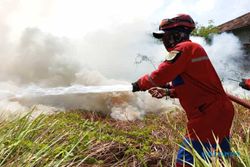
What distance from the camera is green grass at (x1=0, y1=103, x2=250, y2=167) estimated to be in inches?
150

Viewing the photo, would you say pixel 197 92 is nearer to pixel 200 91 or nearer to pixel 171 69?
pixel 200 91

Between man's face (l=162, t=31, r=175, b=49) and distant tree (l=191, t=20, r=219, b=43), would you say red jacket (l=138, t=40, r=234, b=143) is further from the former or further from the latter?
distant tree (l=191, t=20, r=219, b=43)

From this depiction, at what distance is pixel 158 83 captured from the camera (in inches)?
162

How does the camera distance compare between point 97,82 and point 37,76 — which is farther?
point 37,76

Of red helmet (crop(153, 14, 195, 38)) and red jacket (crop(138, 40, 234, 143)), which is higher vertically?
red helmet (crop(153, 14, 195, 38))

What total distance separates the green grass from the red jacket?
322 mm

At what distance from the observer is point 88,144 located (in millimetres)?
4914

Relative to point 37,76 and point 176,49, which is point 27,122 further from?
point 37,76

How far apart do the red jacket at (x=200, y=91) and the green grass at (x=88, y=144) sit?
32 cm

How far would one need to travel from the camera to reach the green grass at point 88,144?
12.5 feet

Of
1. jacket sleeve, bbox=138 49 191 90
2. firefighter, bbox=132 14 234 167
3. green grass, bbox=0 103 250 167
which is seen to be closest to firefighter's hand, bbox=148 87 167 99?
firefighter, bbox=132 14 234 167

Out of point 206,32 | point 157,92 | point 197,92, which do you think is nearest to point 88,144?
point 157,92

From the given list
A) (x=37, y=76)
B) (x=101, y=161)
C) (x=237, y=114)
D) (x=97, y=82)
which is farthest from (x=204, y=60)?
(x=37, y=76)

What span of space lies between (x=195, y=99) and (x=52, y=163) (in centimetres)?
Answer: 137
